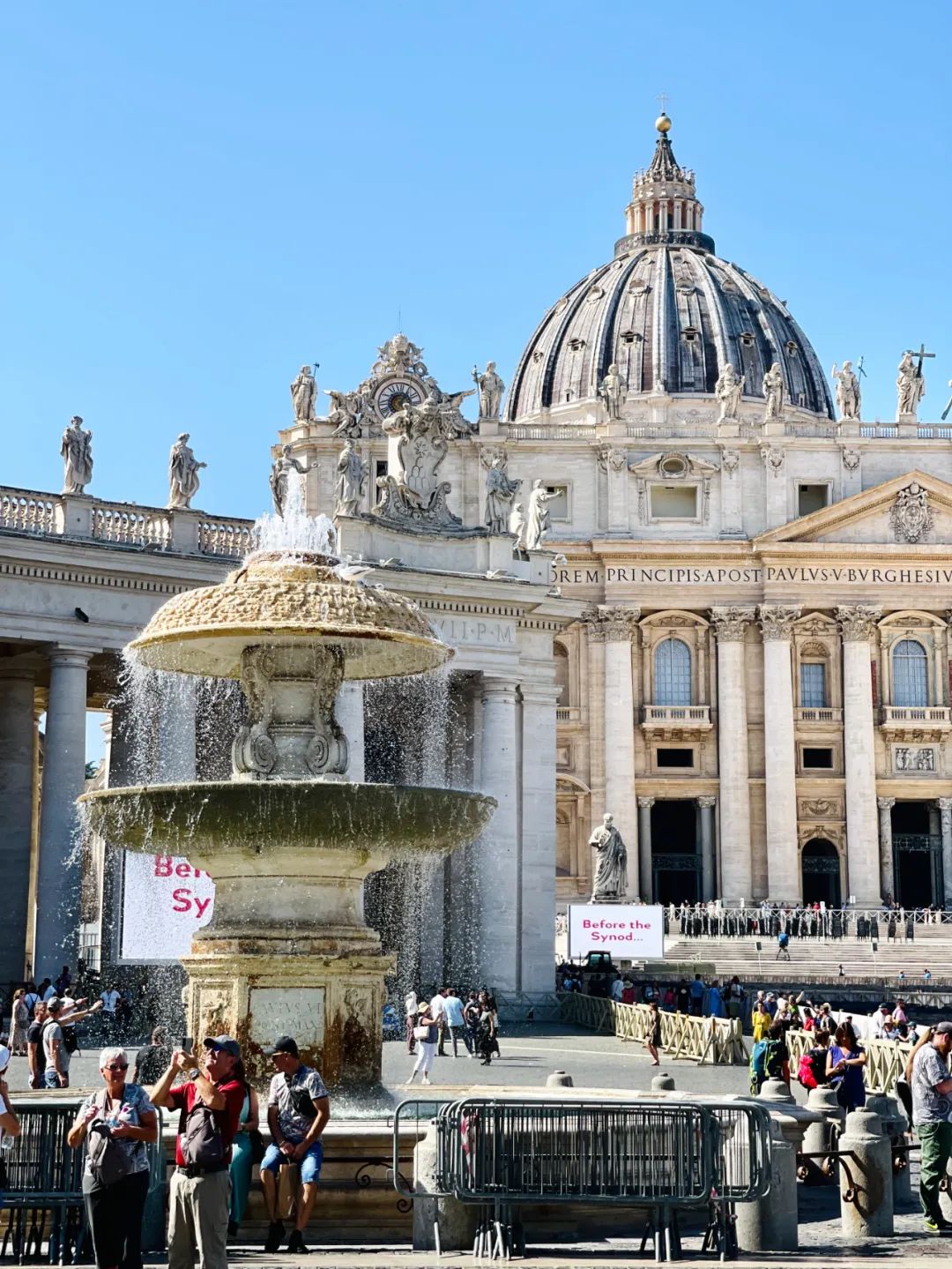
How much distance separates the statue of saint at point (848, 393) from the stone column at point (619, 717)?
1222 centimetres

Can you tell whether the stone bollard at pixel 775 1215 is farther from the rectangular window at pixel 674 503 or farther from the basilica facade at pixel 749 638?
the rectangular window at pixel 674 503

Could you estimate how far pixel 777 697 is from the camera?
74.2 m

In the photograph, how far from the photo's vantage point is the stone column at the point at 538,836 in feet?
124

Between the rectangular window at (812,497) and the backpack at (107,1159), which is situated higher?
the rectangular window at (812,497)

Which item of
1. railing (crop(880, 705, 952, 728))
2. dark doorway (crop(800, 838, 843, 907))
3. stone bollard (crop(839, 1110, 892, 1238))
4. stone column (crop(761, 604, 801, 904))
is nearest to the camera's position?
stone bollard (crop(839, 1110, 892, 1238))

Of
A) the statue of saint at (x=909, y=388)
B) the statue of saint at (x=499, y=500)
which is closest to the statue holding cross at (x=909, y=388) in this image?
the statue of saint at (x=909, y=388)

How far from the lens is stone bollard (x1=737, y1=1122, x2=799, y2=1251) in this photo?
12.9 metres

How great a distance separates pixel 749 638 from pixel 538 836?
38220 mm

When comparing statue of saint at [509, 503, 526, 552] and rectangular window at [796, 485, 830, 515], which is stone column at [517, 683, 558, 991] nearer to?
statue of saint at [509, 503, 526, 552]

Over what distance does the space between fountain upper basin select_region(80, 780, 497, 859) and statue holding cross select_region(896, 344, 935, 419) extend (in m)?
66.3

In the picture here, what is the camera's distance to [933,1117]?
1441 cm

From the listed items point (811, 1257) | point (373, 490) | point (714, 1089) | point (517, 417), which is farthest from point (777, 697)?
point (811, 1257)

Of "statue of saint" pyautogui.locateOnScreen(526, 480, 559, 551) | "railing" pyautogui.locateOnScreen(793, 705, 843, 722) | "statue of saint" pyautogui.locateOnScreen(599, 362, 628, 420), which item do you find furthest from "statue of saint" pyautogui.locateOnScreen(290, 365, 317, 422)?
"statue of saint" pyautogui.locateOnScreen(526, 480, 559, 551)

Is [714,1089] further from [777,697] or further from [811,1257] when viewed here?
[777,697]
